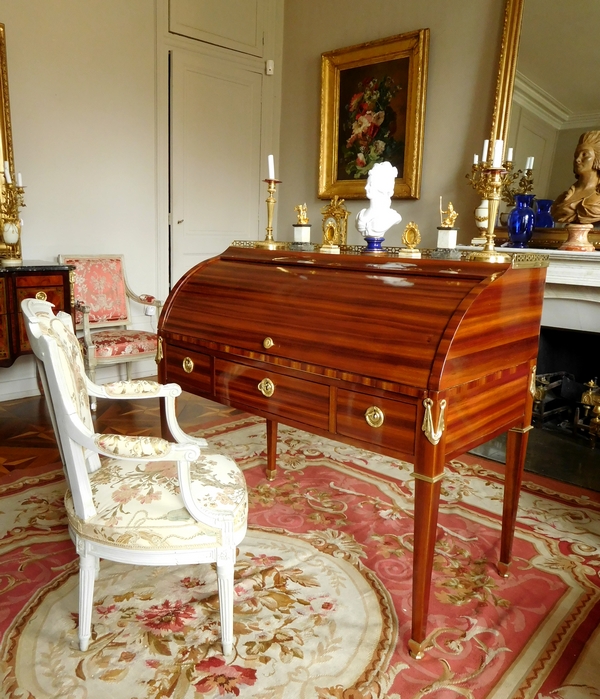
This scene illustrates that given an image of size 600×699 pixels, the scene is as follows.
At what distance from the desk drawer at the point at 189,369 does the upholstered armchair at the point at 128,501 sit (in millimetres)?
523

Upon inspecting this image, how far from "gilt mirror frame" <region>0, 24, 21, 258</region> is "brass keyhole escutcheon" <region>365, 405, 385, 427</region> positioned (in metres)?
3.11

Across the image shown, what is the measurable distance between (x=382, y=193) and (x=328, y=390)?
2.78 feet

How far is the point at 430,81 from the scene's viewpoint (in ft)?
13.4

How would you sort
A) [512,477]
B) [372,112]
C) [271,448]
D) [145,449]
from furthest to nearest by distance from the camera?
[372,112]
[271,448]
[512,477]
[145,449]

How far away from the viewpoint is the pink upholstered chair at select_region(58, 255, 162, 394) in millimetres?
3658

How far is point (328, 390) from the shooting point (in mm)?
1721

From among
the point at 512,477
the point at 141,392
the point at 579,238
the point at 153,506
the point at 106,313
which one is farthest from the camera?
the point at 106,313

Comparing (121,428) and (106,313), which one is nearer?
(121,428)

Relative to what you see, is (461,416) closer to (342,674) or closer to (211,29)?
(342,674)

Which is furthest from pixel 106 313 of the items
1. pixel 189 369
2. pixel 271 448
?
pixel 189 369

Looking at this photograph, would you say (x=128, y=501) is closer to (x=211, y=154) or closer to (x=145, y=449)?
(x=145, y=449)

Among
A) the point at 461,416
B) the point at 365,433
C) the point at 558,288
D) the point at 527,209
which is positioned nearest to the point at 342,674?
the point at 365,433

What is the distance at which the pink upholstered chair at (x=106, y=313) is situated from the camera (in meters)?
3.66

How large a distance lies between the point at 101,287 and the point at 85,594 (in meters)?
2.90
